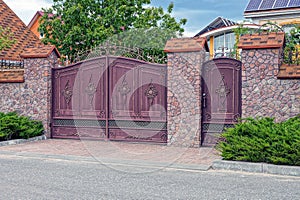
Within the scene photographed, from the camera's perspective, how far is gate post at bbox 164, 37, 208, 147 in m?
10.7

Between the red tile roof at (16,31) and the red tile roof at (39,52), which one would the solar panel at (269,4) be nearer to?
the red tile roof at (39,52)

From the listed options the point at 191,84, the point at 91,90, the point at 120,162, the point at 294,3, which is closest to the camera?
the point at 120,162

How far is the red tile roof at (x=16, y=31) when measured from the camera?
1916 cm

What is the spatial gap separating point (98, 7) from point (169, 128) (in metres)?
13.8

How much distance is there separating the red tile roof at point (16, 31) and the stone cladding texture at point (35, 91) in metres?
6.00

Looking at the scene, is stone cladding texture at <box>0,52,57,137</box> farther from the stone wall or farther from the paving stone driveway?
the paving stone driveway

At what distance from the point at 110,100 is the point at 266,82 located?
4.56 m

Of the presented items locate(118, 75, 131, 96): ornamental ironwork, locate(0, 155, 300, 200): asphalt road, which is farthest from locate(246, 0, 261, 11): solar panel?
locate(0, 155, 300, 200): asphalt road

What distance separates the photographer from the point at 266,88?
9.91 meters

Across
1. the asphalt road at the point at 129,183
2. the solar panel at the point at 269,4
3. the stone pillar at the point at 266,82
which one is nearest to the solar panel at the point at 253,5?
the solar panel at the point at 269,4

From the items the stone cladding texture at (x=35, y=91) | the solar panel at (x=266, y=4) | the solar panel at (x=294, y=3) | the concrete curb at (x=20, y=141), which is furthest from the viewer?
the solar panel at (x=266, y=4)

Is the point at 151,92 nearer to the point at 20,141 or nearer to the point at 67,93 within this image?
the point at 67,93

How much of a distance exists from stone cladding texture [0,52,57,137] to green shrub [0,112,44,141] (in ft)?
1.17

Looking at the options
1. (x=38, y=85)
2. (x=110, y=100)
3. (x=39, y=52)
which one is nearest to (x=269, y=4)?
(x=110, y=100)
